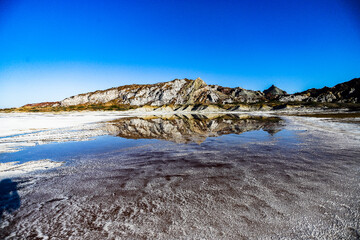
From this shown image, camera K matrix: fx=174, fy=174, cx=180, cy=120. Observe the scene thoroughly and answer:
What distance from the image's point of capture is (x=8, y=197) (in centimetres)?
445

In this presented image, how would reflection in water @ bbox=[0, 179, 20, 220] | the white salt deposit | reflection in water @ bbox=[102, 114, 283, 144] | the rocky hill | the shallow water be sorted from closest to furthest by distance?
the shallow water, reflection in water @ bbox=[0, 179, 20, 220], the white salt deposit, reflection in water @ bbox=[102, 114, 283, 144], the rocky hill

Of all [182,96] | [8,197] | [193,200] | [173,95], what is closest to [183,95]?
[182,96]

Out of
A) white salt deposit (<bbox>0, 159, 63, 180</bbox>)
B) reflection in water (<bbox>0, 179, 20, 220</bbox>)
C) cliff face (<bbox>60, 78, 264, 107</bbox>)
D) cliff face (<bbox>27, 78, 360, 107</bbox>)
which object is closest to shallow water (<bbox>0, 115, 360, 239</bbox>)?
reflection in water (<bbox>0, 179, 20, 220</bbox>)

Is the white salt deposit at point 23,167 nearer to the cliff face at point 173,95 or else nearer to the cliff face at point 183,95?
the cliff face at point 183,95

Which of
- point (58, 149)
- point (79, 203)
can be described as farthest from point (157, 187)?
point (58, 149)

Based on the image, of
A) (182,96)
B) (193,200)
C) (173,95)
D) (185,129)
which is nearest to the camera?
(193,200)

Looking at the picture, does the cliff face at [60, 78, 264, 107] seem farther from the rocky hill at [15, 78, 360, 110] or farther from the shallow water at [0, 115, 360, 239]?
the shallow water at [0, 115, 360, 239]

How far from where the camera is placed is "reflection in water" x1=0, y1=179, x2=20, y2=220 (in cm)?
401

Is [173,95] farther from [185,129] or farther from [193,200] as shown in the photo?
[193,200]

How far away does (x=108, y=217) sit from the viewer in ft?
11.8

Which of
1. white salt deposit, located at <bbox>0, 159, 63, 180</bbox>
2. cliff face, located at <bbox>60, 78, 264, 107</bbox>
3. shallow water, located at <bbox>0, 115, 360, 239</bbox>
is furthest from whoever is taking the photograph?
cliff face, located at <bbox>60, 78, 264, 107</bbox>

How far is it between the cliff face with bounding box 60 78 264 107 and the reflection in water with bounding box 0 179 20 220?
485 feet

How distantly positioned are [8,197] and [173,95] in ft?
558

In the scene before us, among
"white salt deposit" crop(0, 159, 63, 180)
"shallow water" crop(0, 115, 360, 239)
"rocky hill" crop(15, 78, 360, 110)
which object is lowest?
"shallow water" crop(0, 115, 360, 239)
